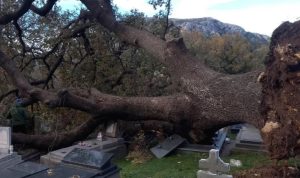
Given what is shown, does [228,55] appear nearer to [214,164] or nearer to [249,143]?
[249,143]

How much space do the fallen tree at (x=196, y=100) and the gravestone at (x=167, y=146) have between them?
1376mm

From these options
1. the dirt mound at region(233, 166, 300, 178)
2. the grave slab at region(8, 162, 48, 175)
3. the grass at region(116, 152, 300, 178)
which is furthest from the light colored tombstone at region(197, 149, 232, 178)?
the grass at region(116, 152, 300, 178)

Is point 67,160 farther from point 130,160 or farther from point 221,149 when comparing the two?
point 221,149

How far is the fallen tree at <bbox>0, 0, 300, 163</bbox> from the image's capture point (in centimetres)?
547

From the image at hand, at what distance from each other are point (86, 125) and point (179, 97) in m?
3.00

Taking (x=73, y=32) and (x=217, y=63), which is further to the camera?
(x=217, y=63)

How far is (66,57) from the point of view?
12.2m

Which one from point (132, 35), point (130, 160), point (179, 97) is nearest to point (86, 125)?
point (130, 160)

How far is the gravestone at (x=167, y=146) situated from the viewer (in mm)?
8977

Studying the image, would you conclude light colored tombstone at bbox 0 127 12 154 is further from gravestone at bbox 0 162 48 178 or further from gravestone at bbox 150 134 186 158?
gravestone at bbox 150 134 186 158

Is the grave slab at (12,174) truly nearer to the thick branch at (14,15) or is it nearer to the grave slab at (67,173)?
the grave slab at (67,173)

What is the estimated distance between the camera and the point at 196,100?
695cm

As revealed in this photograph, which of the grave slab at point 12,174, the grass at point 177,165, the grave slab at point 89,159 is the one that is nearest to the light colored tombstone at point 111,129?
the grass at point 177,165

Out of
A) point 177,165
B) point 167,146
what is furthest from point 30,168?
point 167,146
